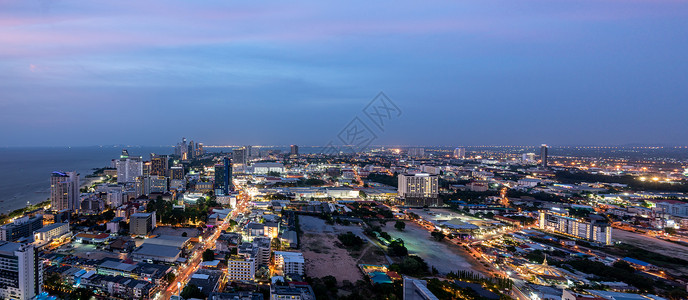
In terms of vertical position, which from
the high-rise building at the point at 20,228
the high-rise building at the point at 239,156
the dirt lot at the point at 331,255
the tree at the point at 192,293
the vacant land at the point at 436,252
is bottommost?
the vacant land at the point at 436,252

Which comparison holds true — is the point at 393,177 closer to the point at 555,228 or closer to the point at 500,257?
the point at 555,228

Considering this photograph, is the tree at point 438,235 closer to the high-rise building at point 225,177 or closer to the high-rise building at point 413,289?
the high-rise building at point 413,289

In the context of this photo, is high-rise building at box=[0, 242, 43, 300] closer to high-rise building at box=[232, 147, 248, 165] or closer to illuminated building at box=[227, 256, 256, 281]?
illuminated building at box=[227, 256, 256, 281]

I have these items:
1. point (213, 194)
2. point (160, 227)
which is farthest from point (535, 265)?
point (213, 194)

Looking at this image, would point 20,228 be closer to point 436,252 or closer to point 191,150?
point 436,252

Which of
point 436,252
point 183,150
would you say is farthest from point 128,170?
point 436,252

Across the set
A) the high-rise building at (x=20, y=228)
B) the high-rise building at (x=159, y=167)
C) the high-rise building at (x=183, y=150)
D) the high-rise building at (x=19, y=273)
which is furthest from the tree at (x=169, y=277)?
the high-rise building at (x=183, y=150)
